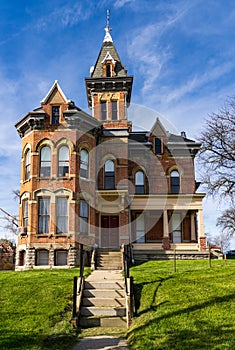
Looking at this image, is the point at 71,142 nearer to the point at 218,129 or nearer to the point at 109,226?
the point at 109,226

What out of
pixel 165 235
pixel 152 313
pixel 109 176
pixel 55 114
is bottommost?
pixel 152 313

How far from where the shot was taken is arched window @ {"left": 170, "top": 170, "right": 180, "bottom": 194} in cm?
3019

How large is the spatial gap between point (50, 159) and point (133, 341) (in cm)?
1642

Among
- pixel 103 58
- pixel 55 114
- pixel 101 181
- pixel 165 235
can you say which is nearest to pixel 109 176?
pixel 101 181

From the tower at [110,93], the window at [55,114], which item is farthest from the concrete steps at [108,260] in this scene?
the tower at [110,93]

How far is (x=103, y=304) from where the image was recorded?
12992 mm

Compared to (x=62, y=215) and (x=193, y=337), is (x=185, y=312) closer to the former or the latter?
(x=193, y=337)

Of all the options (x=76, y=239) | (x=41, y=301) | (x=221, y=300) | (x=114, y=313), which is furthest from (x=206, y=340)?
(x=76, y=239)

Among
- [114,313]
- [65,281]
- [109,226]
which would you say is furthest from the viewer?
[109,226]

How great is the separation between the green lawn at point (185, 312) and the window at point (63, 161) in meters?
10.7

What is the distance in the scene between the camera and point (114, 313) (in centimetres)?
1234

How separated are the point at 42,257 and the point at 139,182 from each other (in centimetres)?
1013

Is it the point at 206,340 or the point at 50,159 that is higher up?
the point at 50,159

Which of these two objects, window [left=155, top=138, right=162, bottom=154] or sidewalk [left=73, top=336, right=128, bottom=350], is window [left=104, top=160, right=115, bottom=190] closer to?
window [left=155, top=138, right=162, bottom=154]
